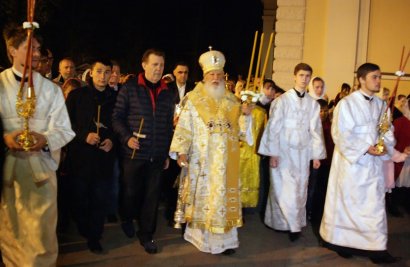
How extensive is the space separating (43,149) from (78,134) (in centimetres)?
130

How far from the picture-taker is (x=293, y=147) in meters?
6.44

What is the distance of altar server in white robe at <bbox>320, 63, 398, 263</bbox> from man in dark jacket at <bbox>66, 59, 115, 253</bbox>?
2.59 m

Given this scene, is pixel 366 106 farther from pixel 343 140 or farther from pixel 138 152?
pixel 138 152

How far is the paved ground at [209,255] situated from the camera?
5.41 m

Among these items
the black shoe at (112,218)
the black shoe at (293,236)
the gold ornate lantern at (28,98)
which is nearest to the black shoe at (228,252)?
the black shoe at (293,236)

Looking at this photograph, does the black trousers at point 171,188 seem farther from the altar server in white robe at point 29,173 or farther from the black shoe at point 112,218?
the altar server in white robe at point 29,173

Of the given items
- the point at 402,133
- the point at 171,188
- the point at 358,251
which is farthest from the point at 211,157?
the point at 402,133

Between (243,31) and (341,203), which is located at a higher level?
(243,31)

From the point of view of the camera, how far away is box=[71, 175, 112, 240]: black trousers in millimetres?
5559

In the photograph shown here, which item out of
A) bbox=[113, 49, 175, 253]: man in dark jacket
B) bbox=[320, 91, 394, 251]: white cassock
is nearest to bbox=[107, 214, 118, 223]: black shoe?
bbox=[113, 49, 175, 253]: man in dark jacket

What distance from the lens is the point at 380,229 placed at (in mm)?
5617

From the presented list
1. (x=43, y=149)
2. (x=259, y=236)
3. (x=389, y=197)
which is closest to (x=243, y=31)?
(x=389, y=197)

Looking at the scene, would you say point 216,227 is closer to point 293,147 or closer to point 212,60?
point 293,147

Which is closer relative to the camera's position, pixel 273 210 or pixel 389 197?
pixel 273 210
